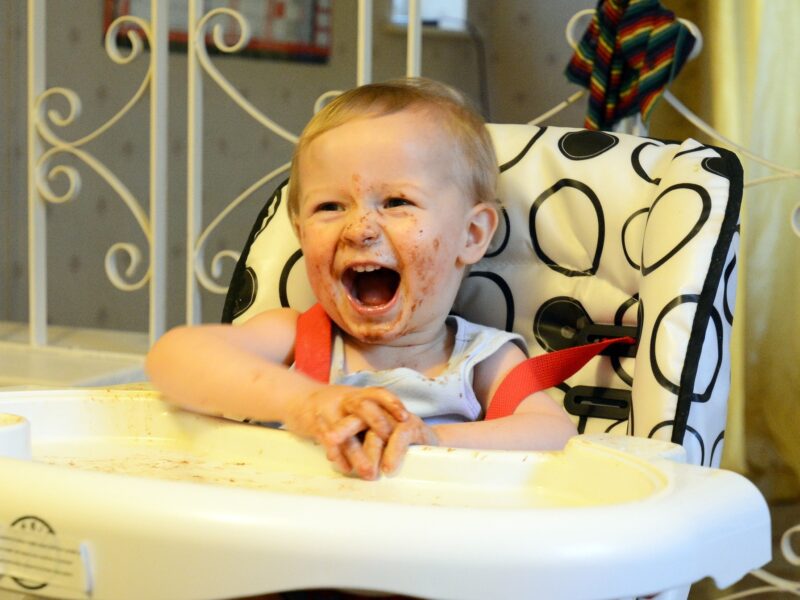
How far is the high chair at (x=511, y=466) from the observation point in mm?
499

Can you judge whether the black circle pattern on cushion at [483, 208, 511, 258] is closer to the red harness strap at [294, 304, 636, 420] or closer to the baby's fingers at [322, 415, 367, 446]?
the red harness strap at [294, 304, 636, 420]

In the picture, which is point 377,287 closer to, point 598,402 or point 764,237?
point 598,402

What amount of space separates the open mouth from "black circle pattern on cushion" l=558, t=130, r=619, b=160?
236 millimetres

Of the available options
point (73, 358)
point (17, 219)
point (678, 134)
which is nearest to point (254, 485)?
point (73, 358)

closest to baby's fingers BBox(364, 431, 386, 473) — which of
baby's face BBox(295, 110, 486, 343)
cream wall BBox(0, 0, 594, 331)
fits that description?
baby's face BBox(295, 110, 486, 343)

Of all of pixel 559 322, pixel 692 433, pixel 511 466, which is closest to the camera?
pixel 511 466

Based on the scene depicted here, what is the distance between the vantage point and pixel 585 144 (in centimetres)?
107

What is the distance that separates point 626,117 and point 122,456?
2.67 feet

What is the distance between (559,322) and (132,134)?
6.64 feet

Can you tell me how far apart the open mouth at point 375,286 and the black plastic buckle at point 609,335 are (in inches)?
7.8

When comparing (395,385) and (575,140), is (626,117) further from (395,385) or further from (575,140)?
(395,385)

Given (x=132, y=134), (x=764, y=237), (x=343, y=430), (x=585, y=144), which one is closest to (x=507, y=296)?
(x=585, y=144)

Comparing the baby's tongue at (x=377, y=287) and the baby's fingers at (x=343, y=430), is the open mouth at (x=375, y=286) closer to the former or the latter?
the baby's tongue at (x=377, y=287)

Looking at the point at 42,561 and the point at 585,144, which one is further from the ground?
the point at 585,144
